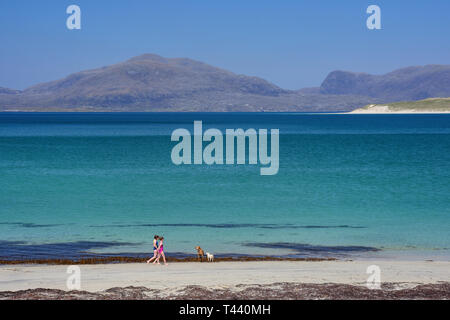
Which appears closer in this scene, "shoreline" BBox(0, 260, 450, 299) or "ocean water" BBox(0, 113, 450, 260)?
"shoreline" BBox(0, 260, 450, 299)

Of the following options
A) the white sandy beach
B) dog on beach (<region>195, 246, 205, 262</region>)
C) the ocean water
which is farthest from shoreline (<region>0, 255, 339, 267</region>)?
the ocean water

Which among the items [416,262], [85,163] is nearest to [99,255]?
[416,262]

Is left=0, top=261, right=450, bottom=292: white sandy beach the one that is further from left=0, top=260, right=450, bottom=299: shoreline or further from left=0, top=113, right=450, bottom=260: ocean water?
left=0, top=113, right=450, bottom=260: ocean water

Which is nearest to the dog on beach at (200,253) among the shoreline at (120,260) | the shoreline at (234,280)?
the shoreline at (120,260)

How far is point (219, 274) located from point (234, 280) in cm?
119

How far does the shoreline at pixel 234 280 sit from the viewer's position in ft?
59.0

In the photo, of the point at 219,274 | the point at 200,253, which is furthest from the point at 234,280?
the point at 200,253

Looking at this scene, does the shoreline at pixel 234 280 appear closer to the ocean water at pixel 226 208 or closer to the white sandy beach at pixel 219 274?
the white sandy beach at pixel 219 274

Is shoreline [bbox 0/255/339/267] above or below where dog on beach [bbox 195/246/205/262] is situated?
below

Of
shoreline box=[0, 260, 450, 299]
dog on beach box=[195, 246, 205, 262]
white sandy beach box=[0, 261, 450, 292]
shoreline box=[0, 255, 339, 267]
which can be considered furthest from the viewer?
dog on beach box=[195, 246, 205, 262]

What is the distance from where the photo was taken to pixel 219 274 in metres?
21.5

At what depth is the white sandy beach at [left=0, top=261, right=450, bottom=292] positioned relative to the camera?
19750 millimetres

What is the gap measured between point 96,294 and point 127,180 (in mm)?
38394

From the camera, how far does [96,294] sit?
1802cm
